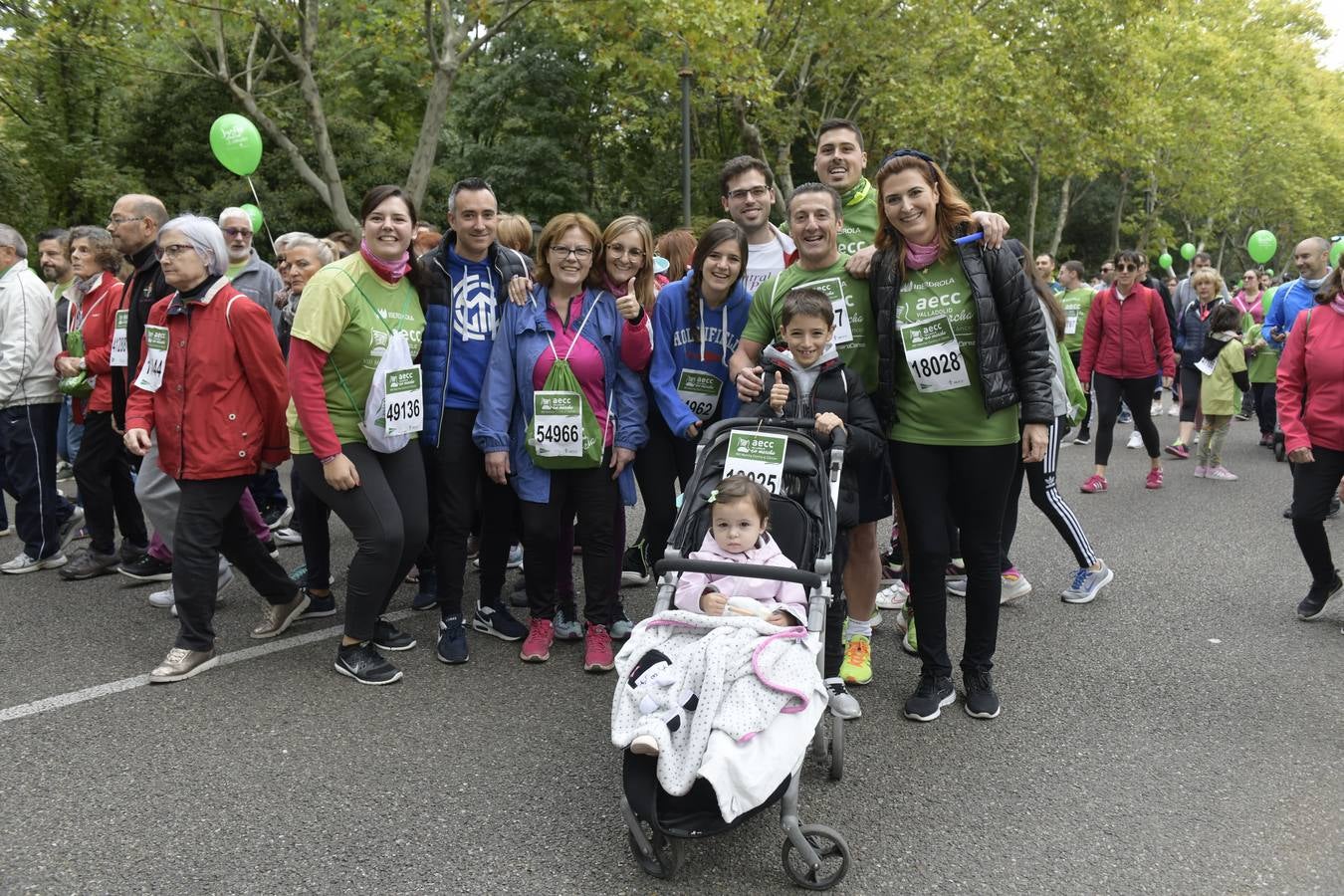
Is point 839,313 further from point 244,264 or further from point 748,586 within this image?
point 244,264

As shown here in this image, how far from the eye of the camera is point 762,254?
4793 mm

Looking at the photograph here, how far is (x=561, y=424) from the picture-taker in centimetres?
435

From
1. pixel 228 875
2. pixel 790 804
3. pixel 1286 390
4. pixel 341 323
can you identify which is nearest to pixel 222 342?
pixel 341 323

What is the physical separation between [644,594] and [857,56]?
58.1 feet

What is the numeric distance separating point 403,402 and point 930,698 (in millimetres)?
2527

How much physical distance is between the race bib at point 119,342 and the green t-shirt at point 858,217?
346 cm

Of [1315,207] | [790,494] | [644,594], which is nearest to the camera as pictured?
[790,494]

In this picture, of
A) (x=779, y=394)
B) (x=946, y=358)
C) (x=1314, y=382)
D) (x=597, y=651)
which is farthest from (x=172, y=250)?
(x=1314, y=382)

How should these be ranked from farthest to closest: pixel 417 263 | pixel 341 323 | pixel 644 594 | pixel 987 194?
pixel 987 194 → pixel 644 594 → pixel 417 263 → pixel 341 323

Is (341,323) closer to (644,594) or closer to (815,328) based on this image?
(815,328)

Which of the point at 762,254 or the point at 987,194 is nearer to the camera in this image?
the point at 762,254

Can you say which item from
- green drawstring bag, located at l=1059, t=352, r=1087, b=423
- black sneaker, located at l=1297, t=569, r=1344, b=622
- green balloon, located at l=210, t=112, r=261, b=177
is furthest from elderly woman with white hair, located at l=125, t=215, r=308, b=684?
green balloon, located at l=210, t=112, r=261, b=177

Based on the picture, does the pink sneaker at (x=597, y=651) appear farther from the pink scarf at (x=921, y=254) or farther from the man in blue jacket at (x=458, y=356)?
the pink scarf at (x=921, y=254)

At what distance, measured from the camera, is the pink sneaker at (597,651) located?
4.44 meters
